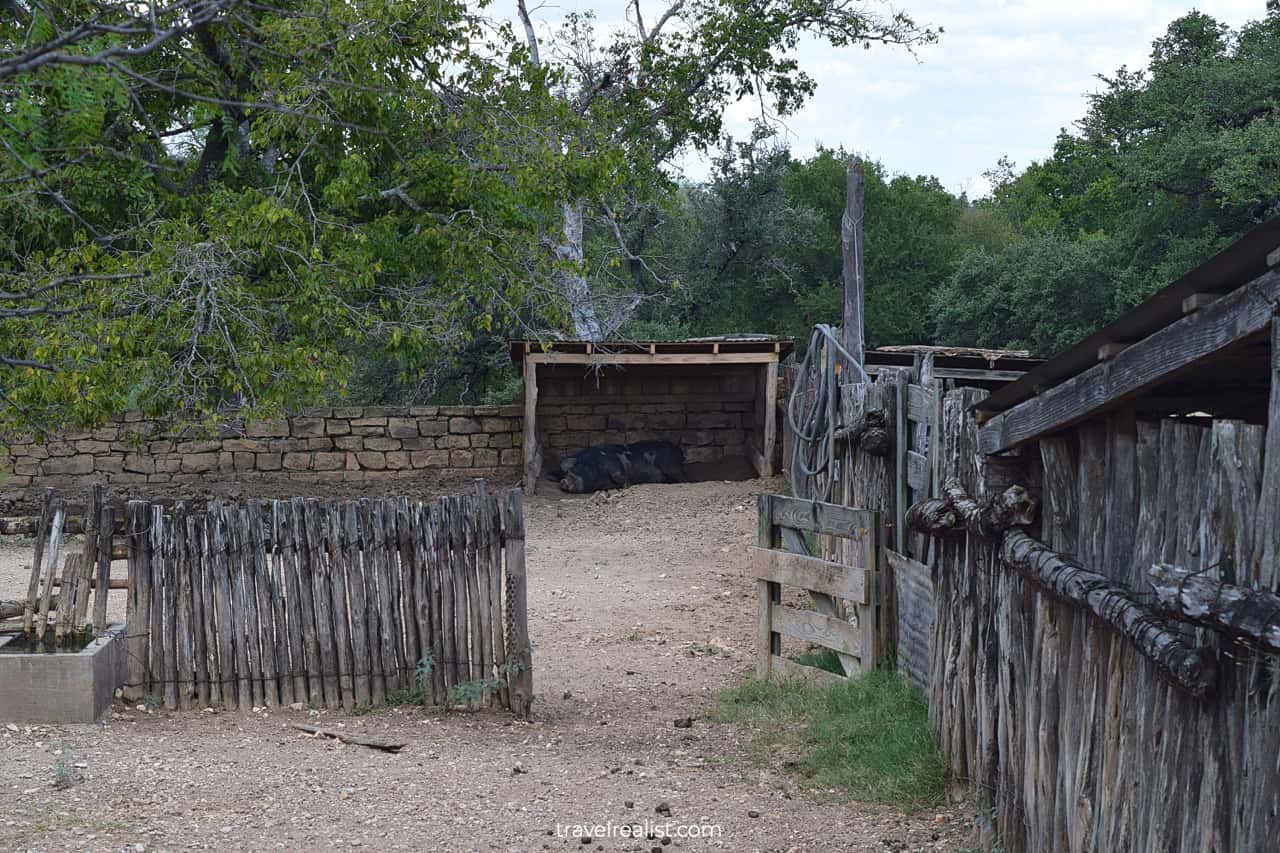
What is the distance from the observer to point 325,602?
6.59m

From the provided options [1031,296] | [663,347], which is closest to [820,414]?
[663,347]

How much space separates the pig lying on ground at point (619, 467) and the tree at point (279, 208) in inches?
140

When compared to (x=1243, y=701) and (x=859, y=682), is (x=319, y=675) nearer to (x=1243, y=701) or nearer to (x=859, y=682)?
(x=859, y=682)

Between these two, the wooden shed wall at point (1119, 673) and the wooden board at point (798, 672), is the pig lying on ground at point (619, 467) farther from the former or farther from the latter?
the wooden shed wall at point (1119, 673)

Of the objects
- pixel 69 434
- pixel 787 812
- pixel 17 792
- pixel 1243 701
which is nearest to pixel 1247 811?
pixel 1243 701

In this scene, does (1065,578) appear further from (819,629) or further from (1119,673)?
(819,629)

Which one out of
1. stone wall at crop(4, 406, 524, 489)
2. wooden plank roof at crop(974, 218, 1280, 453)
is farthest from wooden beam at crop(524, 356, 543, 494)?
wooden plank roof at crop(974, 218, 1280, 453)

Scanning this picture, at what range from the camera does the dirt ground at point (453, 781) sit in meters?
4.70

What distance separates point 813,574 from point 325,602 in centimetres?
280

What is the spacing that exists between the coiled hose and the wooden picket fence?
246 centimetres

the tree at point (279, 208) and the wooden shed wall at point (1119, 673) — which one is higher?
the tree at point (279, 208)

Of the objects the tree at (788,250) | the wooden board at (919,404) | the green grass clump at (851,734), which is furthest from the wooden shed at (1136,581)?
the tree at (788,250)

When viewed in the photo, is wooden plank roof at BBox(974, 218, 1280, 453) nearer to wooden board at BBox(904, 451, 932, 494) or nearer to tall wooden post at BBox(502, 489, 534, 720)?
wooden board at BBox(904, 451, 932, 494)

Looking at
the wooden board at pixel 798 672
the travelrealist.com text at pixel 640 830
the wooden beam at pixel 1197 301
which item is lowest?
the travelrealist.com text at pixel 640 830
